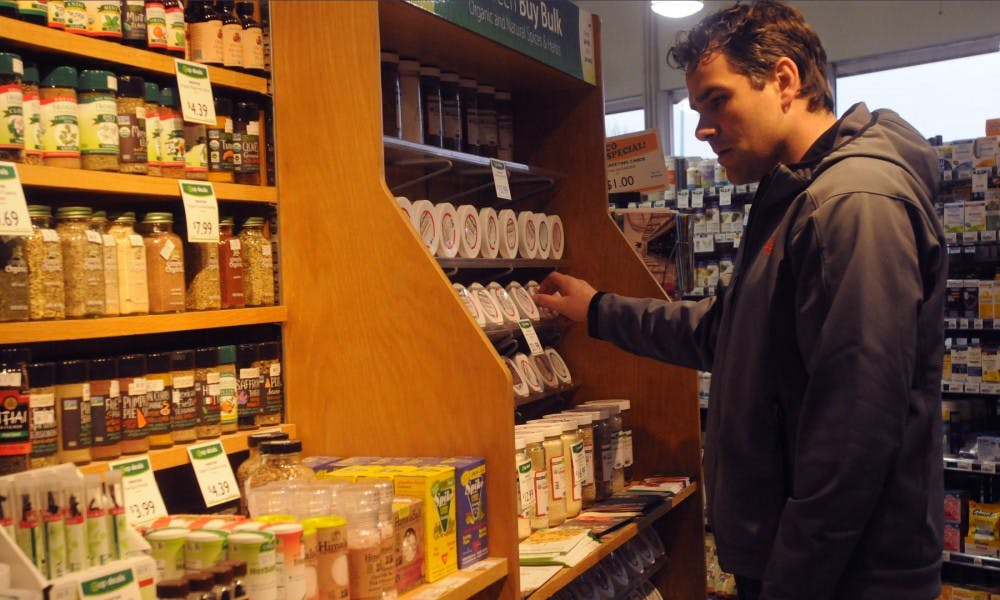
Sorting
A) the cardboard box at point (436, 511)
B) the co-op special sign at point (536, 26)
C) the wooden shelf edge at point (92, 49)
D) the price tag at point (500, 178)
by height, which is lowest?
the cardboard box at point (436, 511)

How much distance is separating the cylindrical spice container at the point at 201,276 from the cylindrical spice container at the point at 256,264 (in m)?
0.10

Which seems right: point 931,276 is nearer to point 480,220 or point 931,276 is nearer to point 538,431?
point 538,431

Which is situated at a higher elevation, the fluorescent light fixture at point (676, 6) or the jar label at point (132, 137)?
the fluorescent light fixture at point (676, 6)

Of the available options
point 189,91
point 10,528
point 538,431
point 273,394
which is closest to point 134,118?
point 189,91

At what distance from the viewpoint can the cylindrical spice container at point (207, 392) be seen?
6.40 ft

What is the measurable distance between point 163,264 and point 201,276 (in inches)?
4.3

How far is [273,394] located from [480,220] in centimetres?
87

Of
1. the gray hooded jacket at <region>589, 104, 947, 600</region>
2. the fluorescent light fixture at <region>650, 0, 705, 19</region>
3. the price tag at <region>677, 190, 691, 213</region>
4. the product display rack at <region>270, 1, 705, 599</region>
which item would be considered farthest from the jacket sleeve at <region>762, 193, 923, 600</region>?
the price tag at <region>677, 190, 691, 213</region>

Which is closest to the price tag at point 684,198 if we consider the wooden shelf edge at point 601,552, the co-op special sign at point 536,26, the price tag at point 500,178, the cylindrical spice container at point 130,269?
the co-op special sign at point 536,26

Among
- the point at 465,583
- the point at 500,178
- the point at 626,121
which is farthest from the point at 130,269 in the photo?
the point at 626,121

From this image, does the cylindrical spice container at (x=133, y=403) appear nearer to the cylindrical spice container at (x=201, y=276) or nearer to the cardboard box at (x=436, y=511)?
the cylindrical spice container at (x=201, y=276)

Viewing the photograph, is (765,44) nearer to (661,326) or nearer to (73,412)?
(661,326)

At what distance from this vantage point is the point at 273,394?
2143 mm

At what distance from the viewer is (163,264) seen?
6.26ft
